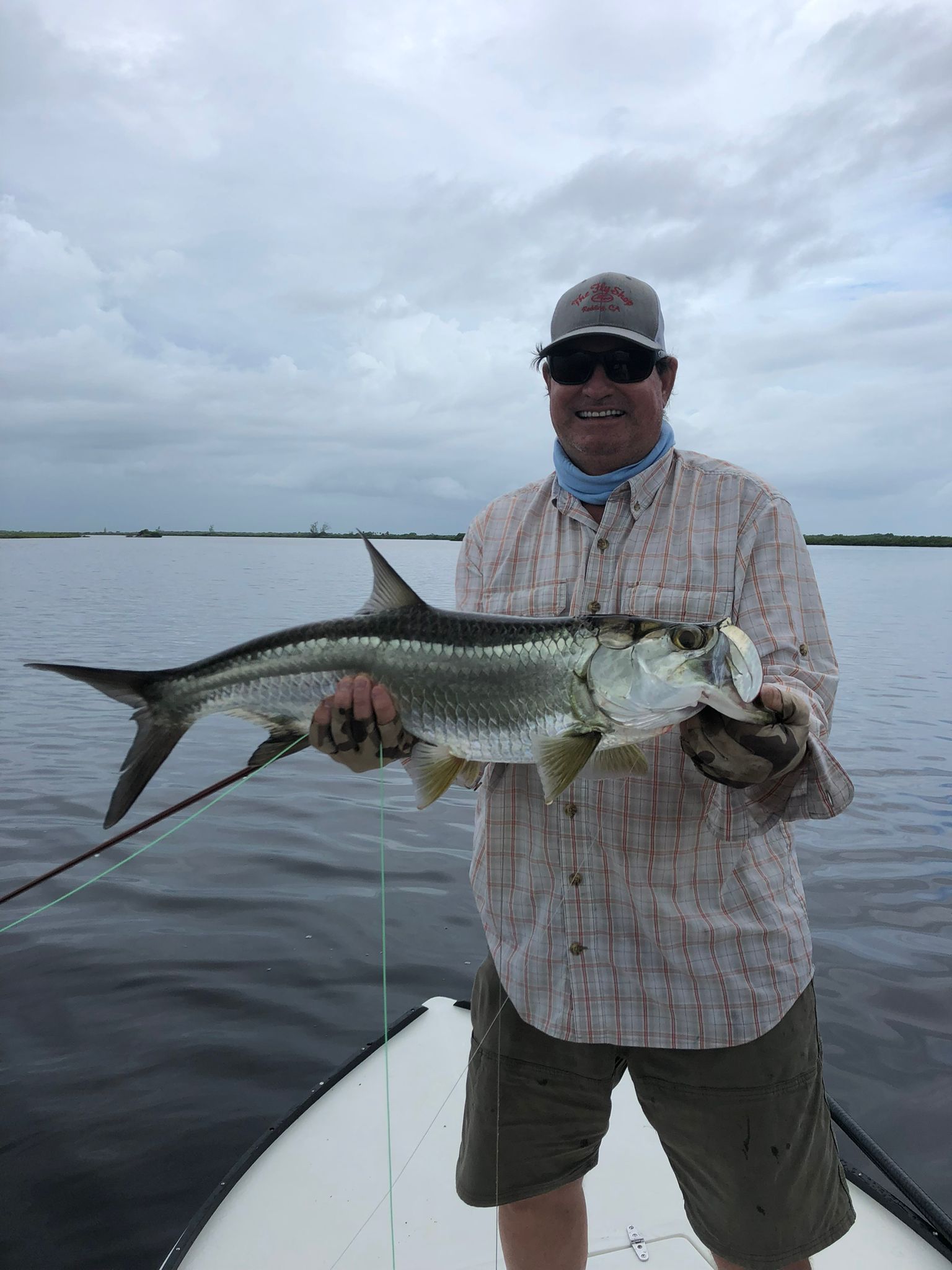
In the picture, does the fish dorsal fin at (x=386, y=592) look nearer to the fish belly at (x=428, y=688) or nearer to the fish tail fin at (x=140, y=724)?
the fish belly at (x=428, y=688)

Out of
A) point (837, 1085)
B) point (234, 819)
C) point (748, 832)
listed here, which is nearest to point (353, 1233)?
point (748, 832)

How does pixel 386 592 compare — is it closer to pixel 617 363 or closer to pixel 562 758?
pixel 562 758

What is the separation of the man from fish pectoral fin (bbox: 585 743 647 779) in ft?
0.35

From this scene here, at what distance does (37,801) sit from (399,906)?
551 cm

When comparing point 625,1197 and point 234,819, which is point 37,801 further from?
point 625,1197

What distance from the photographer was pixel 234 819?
1011 cm

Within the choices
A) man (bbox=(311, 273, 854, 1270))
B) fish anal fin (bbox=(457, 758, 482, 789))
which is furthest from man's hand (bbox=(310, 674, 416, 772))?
→ fish anal fin (bbox=(457, 758, 482, 789))

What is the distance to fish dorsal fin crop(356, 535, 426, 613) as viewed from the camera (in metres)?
3.30

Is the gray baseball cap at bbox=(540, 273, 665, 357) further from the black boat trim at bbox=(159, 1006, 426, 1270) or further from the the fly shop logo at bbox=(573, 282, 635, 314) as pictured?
the black boat trim at bbox=(159, 1006, 426, 1270)

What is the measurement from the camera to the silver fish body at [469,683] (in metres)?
2.65

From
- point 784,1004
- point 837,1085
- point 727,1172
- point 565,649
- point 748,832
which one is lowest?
point 837,1085

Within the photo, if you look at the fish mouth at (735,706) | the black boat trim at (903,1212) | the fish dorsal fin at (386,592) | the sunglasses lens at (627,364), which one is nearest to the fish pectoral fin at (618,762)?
the fish mouth at (735,706)

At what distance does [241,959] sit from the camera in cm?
701

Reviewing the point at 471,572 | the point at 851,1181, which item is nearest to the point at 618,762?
the point at 471,572
